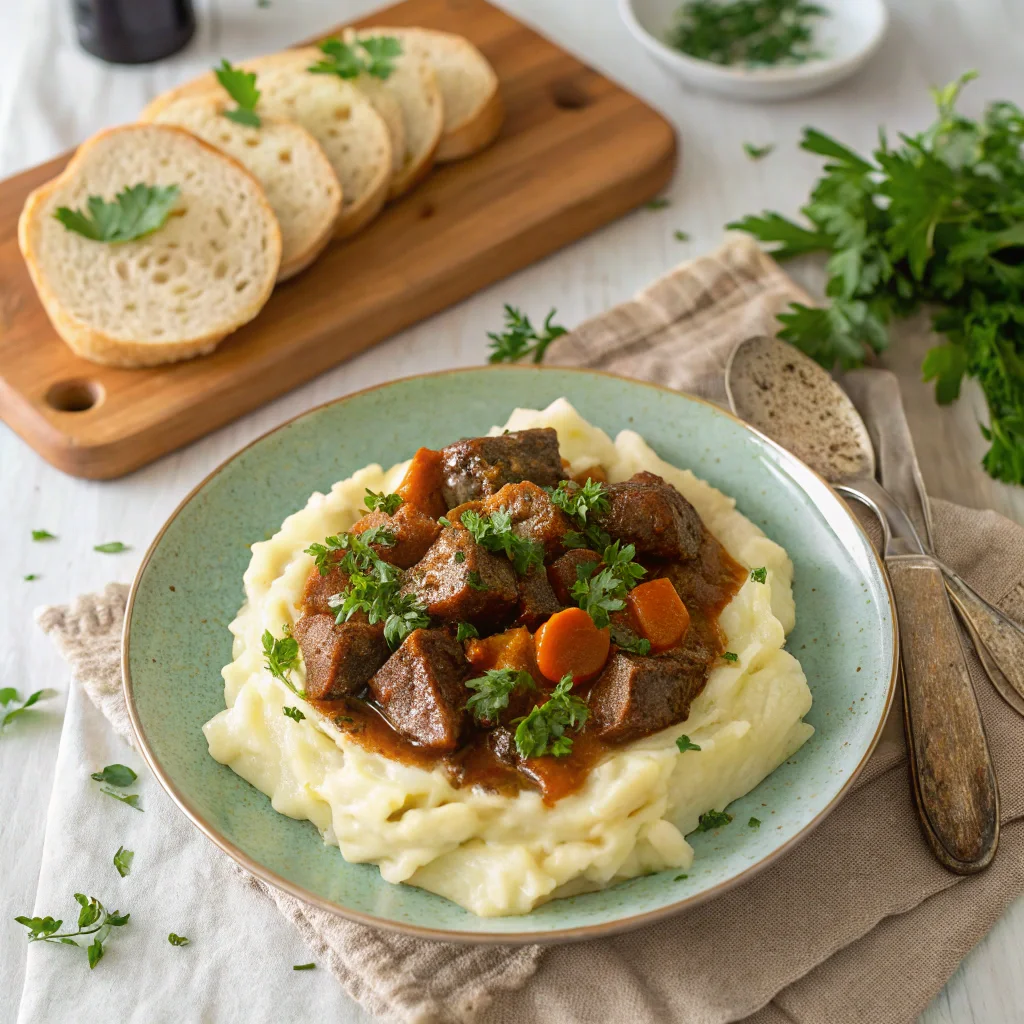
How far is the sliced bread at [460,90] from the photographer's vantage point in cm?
747

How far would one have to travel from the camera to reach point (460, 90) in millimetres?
7656

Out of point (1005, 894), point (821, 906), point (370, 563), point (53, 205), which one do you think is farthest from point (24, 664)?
point (1005, 894)

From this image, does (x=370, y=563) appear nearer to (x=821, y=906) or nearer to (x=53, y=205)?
(x=821, y=906)

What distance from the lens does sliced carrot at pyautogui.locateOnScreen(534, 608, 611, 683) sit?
Answer: 4.34 m

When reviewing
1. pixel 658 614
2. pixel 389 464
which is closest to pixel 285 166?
pixel 389 464

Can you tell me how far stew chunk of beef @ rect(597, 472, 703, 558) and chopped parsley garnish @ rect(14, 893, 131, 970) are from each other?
94.6 inches

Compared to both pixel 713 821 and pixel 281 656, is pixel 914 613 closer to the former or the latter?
pixel 713 821

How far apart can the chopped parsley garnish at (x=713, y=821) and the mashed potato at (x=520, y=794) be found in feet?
0.13

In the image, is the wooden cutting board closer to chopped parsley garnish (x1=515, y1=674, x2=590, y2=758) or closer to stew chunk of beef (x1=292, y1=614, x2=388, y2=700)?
stew chunk of beef (x1=292, y1=614, x2=388, y2=700)

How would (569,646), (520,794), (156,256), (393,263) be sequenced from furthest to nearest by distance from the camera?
1. (393,263)
2. (156,256)
3. (569,646)
4. (520,794)

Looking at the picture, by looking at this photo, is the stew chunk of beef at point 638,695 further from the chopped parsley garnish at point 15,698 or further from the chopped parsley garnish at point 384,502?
the chopped parsley garnish at point 15,698

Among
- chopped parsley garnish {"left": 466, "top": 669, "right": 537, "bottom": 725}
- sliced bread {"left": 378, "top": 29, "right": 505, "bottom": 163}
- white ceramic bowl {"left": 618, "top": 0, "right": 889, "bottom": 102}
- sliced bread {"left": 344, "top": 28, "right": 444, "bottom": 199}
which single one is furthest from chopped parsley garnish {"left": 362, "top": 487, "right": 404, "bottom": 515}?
white ceramic bowl {"left": 618, "top": 0, "right": 889, "bottom": 102}

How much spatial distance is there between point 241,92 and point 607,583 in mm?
4413

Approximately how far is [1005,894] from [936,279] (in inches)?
143
